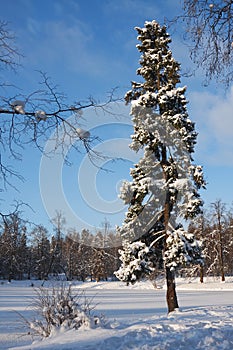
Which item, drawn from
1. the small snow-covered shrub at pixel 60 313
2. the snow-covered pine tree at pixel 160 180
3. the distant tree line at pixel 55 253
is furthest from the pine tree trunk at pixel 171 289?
the small snow-covered shrub at pixel 60 313

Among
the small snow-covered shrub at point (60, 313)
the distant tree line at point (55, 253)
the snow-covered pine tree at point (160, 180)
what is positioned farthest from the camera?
the snow-covered pine tree at point (160, 180)

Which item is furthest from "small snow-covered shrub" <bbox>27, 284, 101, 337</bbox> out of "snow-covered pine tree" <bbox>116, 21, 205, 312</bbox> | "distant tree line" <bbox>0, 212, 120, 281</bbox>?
"snow-covered pine tree" <bbox>116, 21, 205, 312</bbox>

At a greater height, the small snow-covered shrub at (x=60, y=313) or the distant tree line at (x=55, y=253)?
the distant tree line at (x=55, y=253)

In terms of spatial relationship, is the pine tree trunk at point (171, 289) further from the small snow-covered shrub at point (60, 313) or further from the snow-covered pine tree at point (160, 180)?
the small snow-covered shrub at point (60, 313)

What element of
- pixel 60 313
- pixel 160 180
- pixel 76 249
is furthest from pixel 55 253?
pixel 76 249

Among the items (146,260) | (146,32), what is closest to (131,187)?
(146,260)

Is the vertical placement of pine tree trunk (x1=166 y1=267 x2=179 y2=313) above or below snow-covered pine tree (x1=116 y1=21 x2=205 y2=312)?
below

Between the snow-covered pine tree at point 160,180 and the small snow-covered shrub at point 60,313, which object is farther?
the snow-covered pine tree at point 160,180

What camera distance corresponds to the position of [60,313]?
7504mm

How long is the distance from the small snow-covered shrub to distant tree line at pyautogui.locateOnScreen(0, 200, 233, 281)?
486 mm

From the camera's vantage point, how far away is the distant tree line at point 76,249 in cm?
427

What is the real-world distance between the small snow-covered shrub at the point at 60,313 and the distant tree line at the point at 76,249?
49 centimetres

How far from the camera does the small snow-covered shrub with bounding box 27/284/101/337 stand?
7137 millimetres

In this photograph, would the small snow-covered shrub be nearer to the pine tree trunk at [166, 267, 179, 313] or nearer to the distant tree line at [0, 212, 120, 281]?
the distant tree line at [0, 212, 120, 281]
